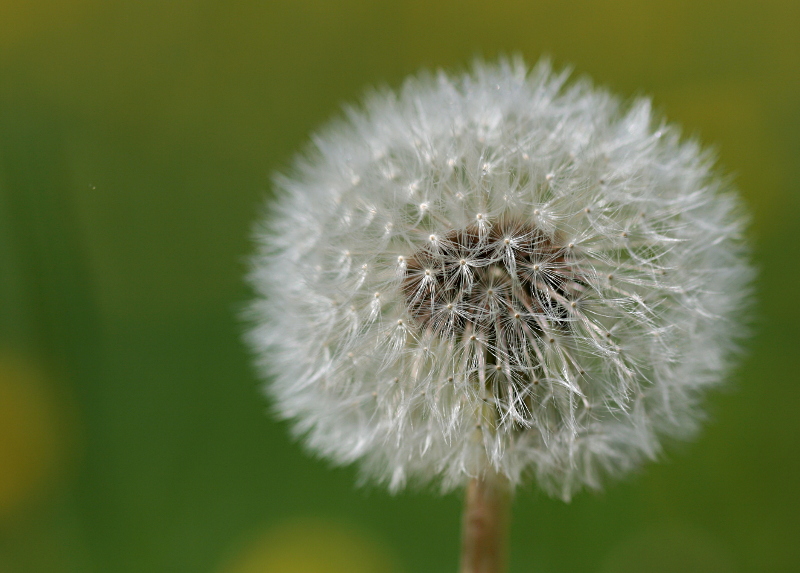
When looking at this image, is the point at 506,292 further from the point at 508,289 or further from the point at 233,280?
the point at 233,280

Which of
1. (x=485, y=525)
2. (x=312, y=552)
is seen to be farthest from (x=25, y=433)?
(x=485, y=525)

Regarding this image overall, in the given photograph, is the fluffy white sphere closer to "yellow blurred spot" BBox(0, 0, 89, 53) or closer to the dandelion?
the dandelion

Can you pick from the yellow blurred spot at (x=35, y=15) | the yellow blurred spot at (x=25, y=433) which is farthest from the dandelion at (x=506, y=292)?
the yellow blurred spot at (x=35, y=15)

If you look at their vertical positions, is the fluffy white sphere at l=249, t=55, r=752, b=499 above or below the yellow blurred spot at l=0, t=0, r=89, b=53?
below

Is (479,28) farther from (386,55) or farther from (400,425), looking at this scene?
(400,425)

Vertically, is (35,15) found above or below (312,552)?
above

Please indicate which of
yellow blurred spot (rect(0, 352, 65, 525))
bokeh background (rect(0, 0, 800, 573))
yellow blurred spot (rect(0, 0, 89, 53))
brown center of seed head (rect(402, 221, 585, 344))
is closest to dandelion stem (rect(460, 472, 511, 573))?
brown center of seed head (rect(402, 221, 585, 344))

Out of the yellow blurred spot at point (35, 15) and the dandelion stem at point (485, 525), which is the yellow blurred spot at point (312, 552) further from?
the yellow blurred spot at point (35, 15)
